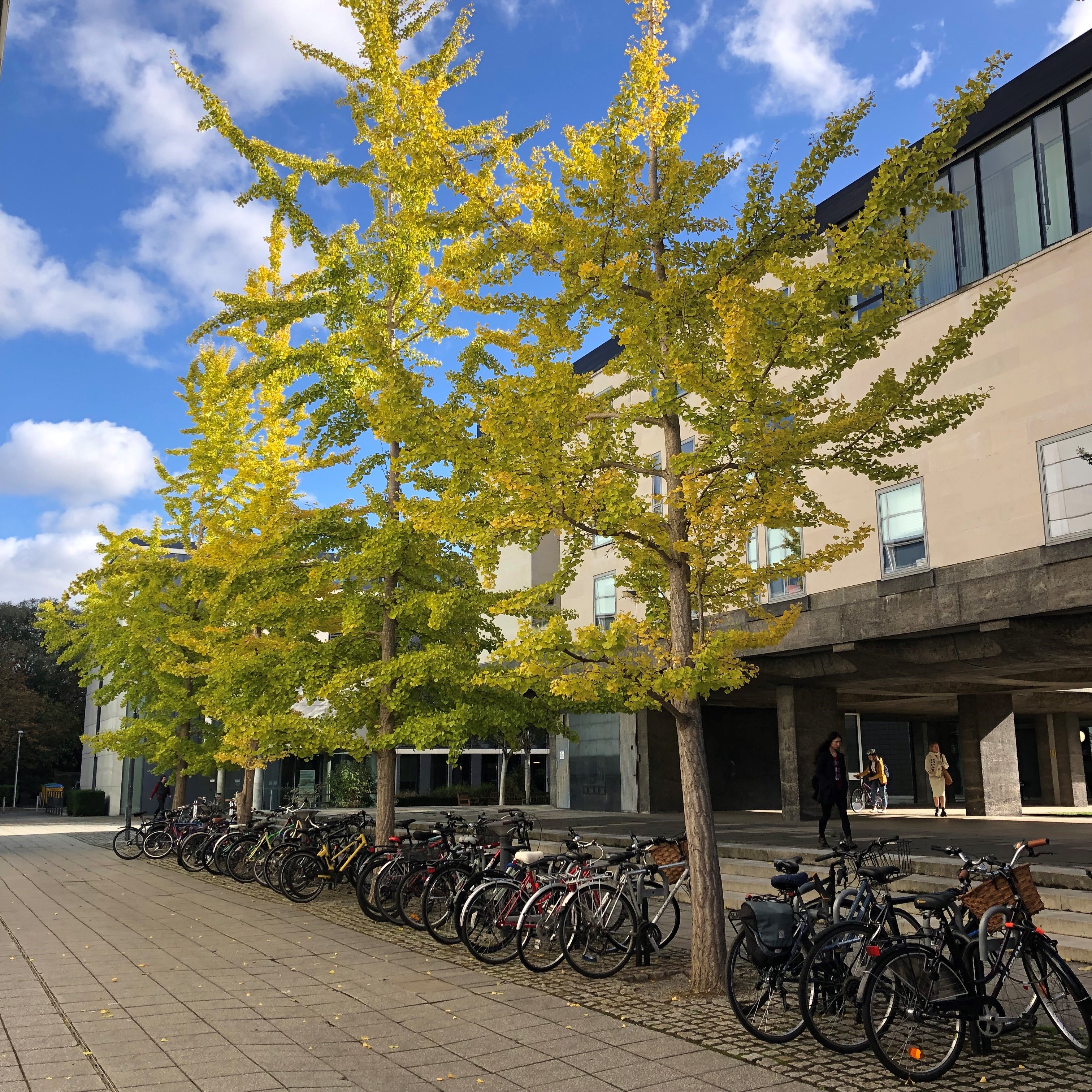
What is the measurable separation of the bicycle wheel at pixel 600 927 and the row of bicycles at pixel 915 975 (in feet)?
6.27

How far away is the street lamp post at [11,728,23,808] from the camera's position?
163ft

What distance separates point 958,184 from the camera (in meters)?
18.2

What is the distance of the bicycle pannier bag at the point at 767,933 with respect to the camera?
22.7 feet

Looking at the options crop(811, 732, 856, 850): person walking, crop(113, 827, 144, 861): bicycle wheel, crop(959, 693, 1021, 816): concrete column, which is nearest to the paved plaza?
crop(811, 732, 856, 850): person walking

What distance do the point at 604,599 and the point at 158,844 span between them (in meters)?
13.0

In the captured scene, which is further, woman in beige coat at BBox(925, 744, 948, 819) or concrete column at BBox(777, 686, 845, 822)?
woman in beige coat at BBox(925, 744, 948, 819)

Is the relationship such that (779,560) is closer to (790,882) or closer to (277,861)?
(277,861)

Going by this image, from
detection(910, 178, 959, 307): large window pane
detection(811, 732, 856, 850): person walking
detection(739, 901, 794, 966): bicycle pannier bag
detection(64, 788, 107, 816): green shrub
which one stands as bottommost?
detection(64, 788, 107, 816): green shrub

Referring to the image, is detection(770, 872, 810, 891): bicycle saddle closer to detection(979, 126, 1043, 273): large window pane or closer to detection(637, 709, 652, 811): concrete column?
detection(979, 126, 1043, 273): large window pane

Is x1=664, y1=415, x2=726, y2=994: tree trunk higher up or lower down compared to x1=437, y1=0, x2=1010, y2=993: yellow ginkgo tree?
lower down

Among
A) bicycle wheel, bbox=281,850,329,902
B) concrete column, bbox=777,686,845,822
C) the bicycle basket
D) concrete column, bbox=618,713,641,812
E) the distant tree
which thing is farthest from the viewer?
the distant tree

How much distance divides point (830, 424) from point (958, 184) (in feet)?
40.7

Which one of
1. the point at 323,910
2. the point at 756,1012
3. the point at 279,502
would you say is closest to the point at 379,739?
the point at 323,910

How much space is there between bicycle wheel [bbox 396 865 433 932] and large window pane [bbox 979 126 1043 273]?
44.4ft
